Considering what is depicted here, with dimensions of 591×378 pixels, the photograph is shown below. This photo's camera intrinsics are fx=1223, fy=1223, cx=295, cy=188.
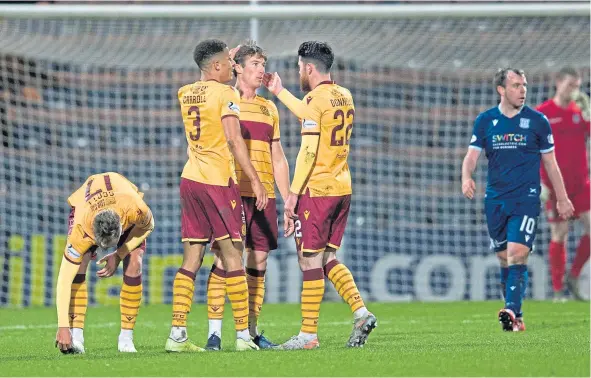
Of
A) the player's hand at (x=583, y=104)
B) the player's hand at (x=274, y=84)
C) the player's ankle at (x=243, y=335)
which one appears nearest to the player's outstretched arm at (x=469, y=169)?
the player's hand at (x=274, y=84)

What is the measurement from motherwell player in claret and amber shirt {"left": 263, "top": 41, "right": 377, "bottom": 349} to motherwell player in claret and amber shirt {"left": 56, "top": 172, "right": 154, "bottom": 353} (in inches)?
38.7

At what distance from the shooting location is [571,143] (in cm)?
1251

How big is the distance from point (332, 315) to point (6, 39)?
5152 millimetres

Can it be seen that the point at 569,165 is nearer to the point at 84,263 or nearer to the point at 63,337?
the point at 84,263

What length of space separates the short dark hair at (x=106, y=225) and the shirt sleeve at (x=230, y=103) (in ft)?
3.11

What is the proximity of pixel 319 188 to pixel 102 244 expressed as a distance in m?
1.52

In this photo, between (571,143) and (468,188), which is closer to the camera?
(468,188)

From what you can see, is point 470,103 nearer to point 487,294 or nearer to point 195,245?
point 487,294

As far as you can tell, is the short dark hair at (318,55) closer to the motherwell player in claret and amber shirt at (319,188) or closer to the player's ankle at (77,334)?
the motherwell player in claret and amber shirt at (319,188)

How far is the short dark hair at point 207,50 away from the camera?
7574 mm

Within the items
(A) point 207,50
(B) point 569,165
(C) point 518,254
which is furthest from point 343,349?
(B) point 569,165

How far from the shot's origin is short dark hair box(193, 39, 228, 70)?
24.8ft

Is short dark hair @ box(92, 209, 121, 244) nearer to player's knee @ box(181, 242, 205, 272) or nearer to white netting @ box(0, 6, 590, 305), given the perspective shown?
player's knee @ box(181, 242, 205, 272)

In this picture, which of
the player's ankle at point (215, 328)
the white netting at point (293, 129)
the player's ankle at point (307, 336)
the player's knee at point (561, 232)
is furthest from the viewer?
the white netting at point (293, 129)
